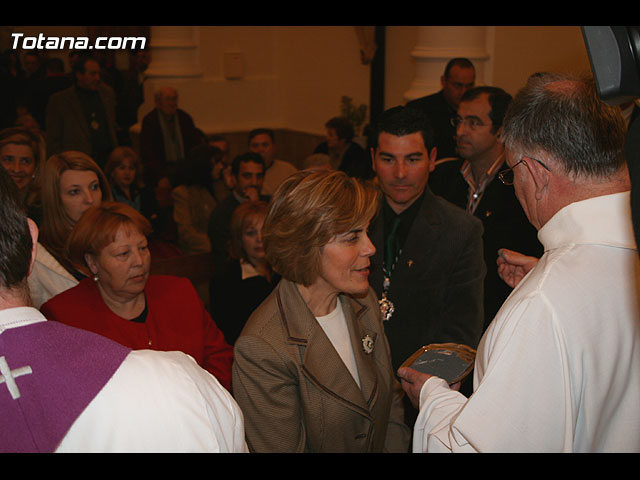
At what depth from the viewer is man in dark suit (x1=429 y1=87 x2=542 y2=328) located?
3641mm

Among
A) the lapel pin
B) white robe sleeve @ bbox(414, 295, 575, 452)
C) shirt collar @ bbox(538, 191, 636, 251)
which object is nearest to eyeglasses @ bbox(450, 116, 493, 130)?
the lapel pin

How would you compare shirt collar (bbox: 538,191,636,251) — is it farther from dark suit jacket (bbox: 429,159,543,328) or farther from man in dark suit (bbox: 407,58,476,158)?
man in dark suit (bbox: 407,58,476,158)

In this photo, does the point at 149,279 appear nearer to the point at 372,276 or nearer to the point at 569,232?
the point at 372,276

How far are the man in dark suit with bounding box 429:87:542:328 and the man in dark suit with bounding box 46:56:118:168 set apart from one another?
4432 millimetres

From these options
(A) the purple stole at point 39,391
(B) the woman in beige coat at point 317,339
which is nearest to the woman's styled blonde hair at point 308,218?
(B) the woman in beige coat at point 317,339

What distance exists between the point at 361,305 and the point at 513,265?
0.58m

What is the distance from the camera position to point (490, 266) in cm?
372

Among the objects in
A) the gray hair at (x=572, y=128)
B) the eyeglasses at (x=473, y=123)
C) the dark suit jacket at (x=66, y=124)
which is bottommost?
the gray hair at (x=572, y=128)

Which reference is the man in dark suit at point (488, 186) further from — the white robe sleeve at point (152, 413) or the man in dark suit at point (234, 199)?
the white robe sleeve at point (152, 413)

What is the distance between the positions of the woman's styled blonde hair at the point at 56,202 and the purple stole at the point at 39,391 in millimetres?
2464

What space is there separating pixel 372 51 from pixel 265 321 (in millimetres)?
7824

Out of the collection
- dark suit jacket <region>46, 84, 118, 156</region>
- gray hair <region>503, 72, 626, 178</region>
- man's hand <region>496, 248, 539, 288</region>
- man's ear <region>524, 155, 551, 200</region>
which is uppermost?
dark suit jacket <region>46, 84, 118, 156</region>

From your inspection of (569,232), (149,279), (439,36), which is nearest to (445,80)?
(439,36)

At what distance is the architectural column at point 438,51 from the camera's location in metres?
7.10
